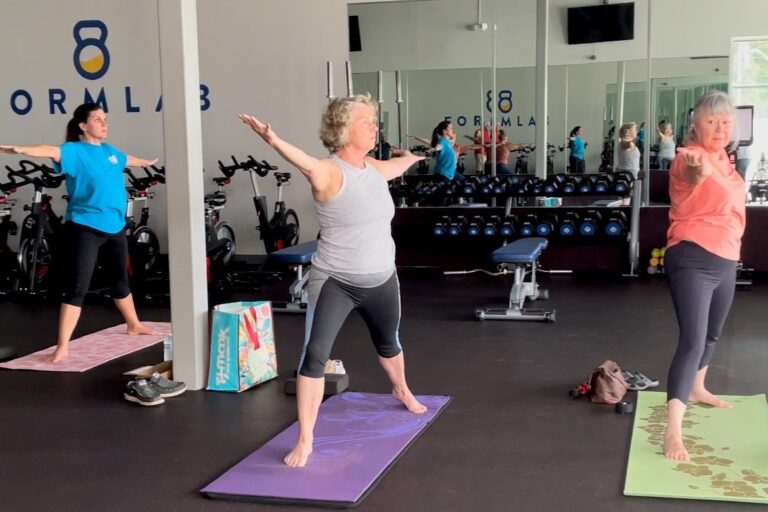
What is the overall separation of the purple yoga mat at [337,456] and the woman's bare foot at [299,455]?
0.08 feet

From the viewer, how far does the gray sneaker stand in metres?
3.77

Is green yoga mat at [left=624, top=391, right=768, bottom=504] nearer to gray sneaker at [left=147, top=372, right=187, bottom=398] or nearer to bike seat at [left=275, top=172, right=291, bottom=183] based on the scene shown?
gray sneaker at [left=147, top=372, right=187, bottom=398]

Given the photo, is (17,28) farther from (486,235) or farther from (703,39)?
(703,39)

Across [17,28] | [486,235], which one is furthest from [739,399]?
[17,28]

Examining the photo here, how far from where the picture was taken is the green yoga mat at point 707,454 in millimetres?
2598

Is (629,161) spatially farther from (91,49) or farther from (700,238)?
(91,49)

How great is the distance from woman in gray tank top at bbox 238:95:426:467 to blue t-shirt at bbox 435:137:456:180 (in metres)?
4.75

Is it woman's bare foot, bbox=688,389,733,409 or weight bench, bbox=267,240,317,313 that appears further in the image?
weight bench, bbox=267,240,317,313

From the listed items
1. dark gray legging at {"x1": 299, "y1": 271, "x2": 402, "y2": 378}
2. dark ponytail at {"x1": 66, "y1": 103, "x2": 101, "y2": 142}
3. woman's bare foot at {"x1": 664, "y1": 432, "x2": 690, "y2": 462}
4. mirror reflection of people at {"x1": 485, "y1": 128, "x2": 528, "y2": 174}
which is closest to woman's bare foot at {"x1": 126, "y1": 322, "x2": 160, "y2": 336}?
dark ponytail at {"x1": 66, "y1": 103, "x2": 101, "y2": 142}

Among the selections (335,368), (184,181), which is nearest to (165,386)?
(335,368)

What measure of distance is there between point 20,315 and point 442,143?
3867mm

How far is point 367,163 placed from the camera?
306 cm

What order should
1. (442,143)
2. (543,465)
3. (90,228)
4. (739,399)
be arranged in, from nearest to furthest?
1. (543,465)
2. (739,399)
3. (90,228)
4. (442,143)

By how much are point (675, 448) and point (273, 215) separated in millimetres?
5358
